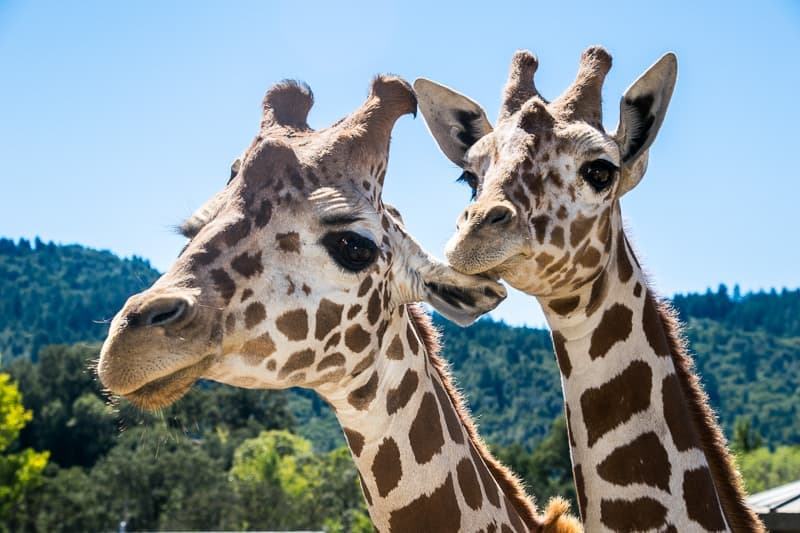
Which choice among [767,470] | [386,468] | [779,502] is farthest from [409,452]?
[767,470]

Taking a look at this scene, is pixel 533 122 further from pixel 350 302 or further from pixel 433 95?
pixel 350 302

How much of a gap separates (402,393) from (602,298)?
4.35ft

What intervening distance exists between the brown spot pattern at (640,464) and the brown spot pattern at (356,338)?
144 centimetres

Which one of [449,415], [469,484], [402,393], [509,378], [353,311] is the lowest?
[469,484]

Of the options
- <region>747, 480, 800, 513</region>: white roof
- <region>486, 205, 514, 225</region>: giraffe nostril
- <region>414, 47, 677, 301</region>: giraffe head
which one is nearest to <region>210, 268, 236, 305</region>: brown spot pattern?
<region>414, 47, 677, 301</region>: giraffe head

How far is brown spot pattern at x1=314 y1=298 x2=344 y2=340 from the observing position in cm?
479

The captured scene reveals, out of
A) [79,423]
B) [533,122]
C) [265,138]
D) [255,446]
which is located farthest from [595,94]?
[79,423]

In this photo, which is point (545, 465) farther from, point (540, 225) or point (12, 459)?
point (540, 225)

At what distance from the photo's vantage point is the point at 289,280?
4.73m

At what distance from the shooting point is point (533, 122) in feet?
19.0

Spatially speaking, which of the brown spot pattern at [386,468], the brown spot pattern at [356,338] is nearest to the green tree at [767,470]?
the brown spot pattern at [386,468]

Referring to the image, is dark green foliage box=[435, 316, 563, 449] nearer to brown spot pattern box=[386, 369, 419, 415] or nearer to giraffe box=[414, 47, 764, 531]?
giraffe box=[414, 47, 764, 531]

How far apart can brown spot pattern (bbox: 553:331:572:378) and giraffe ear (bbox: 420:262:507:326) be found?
67 cm

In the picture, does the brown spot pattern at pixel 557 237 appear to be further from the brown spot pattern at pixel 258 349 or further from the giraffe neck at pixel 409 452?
the brown spot pattern at pixel 258 349
